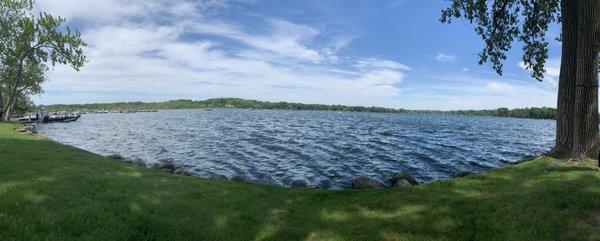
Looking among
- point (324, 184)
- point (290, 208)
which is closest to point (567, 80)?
point (290, 208)

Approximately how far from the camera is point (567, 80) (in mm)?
15109

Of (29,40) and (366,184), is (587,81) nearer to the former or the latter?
(366,184)

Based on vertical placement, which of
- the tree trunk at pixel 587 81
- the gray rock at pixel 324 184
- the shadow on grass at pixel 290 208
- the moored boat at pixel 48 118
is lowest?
the gray rock at pixel 324 184

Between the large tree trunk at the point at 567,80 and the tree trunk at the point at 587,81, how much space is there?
1.03 metres

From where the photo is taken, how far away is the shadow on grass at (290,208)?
8.35 m

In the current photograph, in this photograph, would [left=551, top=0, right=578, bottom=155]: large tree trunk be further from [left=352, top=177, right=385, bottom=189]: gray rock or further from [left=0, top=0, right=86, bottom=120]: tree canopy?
[left=0, top=0, right=86, bottom=120]: tree canopy

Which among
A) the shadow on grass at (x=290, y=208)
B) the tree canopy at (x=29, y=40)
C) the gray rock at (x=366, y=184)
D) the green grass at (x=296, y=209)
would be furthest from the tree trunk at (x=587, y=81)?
the tree canopy at (x=29, y=40)

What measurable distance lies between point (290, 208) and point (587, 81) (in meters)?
11.5

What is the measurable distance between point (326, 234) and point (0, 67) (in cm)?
6937

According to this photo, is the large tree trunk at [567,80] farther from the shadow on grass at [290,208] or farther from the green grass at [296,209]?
the shadow on grass at [290,208]

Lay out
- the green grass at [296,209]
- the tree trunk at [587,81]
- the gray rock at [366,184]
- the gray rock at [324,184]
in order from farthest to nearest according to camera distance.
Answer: the gray rock at [324,184]
the gray rock at [366,184]
the tree trunk at [587,81]
the green grass at [296,209]

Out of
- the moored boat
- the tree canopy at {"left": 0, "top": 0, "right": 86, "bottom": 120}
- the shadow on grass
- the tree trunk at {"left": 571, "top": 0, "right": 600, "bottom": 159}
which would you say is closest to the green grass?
the shadow on grass

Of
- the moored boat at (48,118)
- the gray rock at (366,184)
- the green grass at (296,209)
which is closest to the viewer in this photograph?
the green grass at (296,209)

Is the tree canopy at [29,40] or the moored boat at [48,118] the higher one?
the tree canopy at [29,40]
